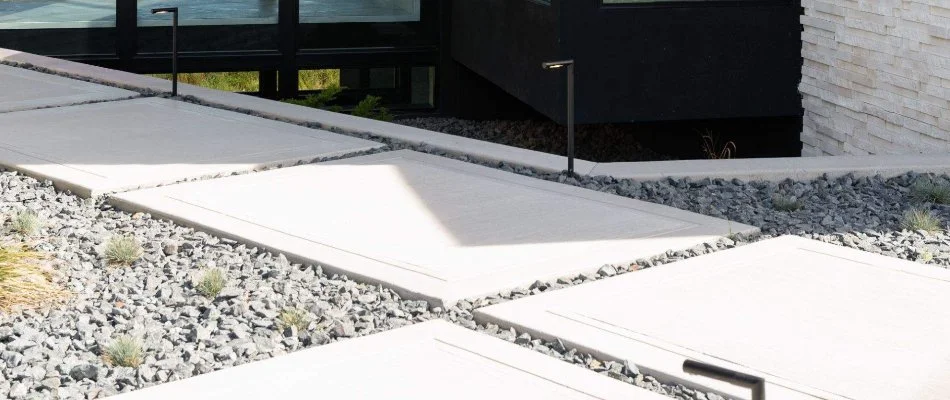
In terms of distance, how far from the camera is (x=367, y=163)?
7.27 m

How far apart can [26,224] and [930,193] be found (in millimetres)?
4658

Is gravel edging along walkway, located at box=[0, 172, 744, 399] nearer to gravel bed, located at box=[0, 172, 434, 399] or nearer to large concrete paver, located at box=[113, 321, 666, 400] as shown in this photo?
gravel bed, located at box=[0, 172, 434, 399]

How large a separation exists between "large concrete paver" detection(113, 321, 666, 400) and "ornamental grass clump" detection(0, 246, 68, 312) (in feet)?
3.85

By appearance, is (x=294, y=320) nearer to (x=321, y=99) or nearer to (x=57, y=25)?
(x=321, y=99)

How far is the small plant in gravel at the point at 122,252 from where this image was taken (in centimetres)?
533

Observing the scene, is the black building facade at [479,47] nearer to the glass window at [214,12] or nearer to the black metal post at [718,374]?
the glass window at [214,12]

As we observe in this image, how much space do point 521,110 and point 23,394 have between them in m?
10.1

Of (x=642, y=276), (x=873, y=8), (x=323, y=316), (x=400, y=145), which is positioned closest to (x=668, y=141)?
(x=873, y=8)

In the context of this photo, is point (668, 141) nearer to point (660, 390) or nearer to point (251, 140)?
point (251, 140)

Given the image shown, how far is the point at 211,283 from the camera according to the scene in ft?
16.0

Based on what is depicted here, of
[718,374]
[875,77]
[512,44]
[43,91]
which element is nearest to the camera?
[718,374]

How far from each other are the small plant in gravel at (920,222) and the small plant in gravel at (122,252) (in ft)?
12.0

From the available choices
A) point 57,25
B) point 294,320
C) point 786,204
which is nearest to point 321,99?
point 57,25

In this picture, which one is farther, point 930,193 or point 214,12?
point 214,12
